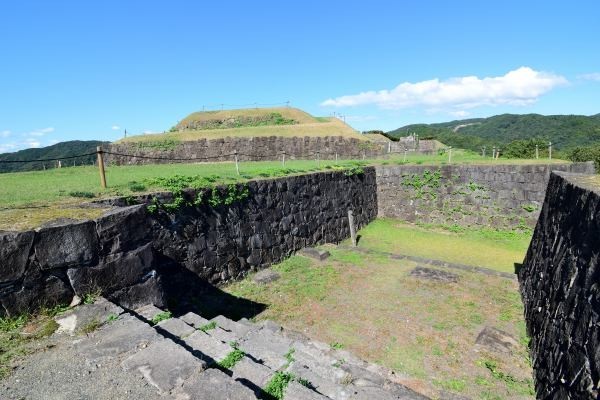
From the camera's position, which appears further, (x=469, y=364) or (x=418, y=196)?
(x=418, y=196)

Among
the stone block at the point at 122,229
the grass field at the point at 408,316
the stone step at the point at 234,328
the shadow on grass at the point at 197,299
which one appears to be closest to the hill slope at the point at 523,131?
the grass field at the point at 408,316

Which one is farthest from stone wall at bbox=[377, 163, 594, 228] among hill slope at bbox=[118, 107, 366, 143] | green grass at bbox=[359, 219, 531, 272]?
hill slope at bbox=[118, 107, 366, 143]

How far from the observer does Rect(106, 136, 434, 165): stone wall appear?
26.0m

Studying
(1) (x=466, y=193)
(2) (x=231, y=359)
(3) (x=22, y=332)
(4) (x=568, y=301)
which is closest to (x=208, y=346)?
(2) (x=231, y=359)

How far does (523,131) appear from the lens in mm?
87625

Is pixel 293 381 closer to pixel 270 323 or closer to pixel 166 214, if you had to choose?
pixel 270 323

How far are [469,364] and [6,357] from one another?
6492 millimetres

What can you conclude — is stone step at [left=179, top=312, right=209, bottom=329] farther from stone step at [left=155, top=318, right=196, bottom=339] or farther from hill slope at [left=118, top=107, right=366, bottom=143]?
hill slope at [left=118, top=107, right=366, bottom=143]

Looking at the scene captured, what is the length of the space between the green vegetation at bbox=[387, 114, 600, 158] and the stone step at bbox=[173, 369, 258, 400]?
4626 centimetres

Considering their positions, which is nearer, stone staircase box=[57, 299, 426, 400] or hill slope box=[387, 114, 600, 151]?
stone staircase box=[57, 299, 426, 400]

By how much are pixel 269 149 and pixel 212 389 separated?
25555 millimetres

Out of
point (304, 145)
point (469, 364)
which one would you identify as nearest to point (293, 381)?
point (469, 364)

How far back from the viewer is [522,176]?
51.7 feet

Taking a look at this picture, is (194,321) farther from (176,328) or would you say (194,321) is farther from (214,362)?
(214,362)
